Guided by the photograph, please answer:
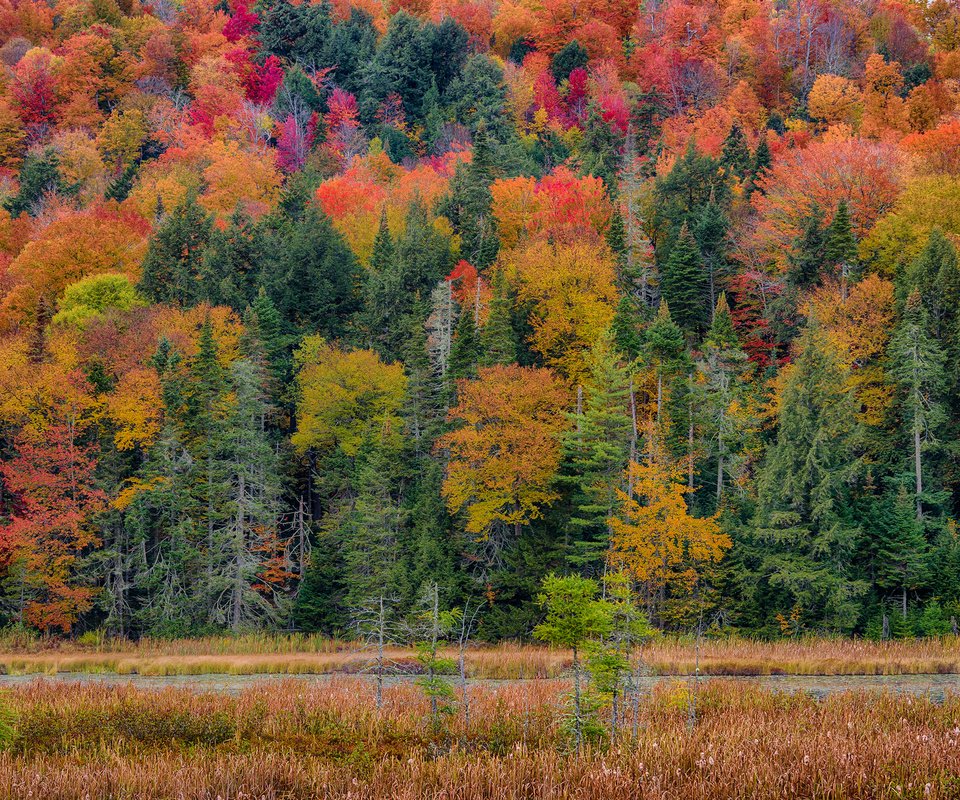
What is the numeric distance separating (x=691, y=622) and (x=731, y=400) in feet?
45.4

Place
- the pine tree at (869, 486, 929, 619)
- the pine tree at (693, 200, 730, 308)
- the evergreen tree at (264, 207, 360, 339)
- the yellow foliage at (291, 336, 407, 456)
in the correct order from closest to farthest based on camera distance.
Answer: the pine tree at (869, 486, 929, 619) < the yellow foliage at (291, 336, 407, 456) < the pine tree at (693, 200, 730, 308) < the evergreen tree at (264, 207, 360, 339)

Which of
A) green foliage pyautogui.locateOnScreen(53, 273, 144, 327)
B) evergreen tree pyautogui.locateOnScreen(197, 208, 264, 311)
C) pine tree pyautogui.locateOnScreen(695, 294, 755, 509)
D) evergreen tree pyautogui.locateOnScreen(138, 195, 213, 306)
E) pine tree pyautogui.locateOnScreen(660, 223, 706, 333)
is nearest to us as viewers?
pine tree pyautogui.locateOnScreen(695, 294, 755, 509)

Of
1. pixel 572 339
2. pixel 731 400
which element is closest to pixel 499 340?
pixel 572 339

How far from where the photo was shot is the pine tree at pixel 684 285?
67625 millimetres

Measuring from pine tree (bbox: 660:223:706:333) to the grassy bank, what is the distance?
3878 cm

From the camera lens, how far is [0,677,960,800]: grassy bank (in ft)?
68.0

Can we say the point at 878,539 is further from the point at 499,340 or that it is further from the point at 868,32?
the point at 868,32

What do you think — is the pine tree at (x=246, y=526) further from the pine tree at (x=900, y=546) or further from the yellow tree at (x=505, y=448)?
the pine tree at (x=900, y=546)

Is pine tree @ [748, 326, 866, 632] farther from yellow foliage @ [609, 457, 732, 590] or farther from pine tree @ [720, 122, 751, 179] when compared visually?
pine tree @ [720, 122, 751, 179]

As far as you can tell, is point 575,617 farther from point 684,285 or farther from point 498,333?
point 684,285

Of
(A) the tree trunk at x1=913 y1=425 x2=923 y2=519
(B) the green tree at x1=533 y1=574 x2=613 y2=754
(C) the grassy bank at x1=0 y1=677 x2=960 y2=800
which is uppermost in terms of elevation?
(A) the tree trunk at x1=913 y1=425 x2=923 y2=519

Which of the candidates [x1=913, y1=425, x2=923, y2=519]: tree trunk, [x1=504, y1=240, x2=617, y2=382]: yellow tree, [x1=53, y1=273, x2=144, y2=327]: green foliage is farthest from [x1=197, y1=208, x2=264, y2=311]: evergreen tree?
[x1=913, y1=425, x2=923, y2=519]: tree trunk

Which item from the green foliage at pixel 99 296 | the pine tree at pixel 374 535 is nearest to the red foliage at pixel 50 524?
the green foliage at pixel 99 296

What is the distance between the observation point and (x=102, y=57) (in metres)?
124
